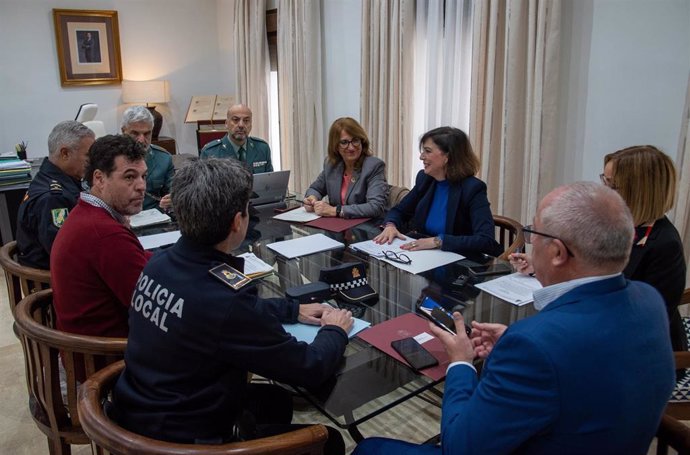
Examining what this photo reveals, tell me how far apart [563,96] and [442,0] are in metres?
1.18

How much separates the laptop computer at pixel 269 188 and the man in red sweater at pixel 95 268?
1222 mm

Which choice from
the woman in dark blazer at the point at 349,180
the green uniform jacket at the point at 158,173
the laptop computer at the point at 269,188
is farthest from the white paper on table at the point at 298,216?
the green uniform jacket at the point at 158,173

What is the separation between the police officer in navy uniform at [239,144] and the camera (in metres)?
3.61

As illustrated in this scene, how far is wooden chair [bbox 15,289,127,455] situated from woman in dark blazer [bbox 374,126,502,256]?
47.9 inches

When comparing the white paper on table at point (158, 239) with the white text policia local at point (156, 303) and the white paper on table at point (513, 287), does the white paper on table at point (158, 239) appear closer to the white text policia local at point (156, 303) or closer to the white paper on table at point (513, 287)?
the white text policia local at point (156, 303)

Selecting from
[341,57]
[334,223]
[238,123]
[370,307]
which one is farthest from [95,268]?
[341,57]

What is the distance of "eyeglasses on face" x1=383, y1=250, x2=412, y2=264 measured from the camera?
6.71 feet

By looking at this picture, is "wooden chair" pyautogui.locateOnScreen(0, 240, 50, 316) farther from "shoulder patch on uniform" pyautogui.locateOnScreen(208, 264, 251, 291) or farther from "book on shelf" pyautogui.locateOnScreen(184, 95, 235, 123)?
"book on shelf" pyautogui.locateOnScreen(184, 95, 235, 123)

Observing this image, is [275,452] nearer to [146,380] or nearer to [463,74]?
[146,380]

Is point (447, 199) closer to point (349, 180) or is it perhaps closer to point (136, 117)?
point (349, 180)

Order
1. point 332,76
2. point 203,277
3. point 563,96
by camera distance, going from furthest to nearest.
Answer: point 332,76
point 563,96
point 203,277

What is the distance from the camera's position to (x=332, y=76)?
15.6 ft

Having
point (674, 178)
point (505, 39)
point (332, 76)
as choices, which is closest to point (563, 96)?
point (505, 39)

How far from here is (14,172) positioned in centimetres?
402
